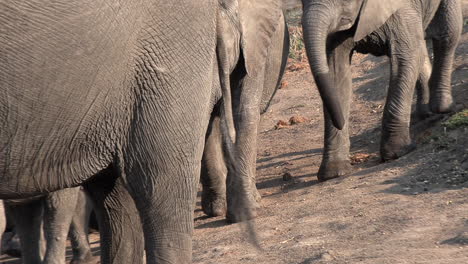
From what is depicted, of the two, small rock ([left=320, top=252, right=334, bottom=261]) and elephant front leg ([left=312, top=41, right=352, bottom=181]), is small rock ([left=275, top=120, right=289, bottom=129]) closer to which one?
elephant front leg ([left=312, top=41, right=352, bottom=181])

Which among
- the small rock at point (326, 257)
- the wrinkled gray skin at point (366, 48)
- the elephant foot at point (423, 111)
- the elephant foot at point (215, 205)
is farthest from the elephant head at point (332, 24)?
the small rock at point (326, 257)

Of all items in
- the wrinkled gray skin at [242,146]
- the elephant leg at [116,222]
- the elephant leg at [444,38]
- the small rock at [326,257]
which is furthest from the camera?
the elephant leg at [444,38]

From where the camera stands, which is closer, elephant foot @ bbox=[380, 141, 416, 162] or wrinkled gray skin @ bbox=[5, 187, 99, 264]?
wrinkled gray skin @ bbox=[5, 187, 99, 264]

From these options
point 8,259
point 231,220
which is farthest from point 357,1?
point 8,259

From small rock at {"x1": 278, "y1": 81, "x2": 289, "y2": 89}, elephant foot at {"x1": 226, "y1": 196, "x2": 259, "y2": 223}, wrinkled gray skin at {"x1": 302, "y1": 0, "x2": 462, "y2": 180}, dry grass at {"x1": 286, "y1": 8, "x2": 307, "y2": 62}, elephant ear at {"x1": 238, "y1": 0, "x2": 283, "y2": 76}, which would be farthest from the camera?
dry grass at {"x1": 286, "y1": 8, "x2": 307, "y2": 62}

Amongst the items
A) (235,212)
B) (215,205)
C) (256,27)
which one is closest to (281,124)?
(215,205)

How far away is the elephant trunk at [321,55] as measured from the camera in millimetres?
8828

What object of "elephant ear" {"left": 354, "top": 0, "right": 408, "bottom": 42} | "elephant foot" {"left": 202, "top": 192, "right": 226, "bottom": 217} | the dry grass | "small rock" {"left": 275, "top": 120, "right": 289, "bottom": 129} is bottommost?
"elephant foot" {"left": 202, "top": 192, "right": 226, "bottom": 217}

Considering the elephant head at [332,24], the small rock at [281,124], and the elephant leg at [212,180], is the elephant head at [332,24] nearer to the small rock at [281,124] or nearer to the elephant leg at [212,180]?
the elephant leg at [212,180]

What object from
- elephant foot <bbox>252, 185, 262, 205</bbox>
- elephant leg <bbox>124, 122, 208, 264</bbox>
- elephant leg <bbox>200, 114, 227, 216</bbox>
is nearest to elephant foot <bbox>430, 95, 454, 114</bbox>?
elephant foot <bbox>252, 185, 262, 205</bbox>

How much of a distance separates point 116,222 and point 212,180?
3.65 meters

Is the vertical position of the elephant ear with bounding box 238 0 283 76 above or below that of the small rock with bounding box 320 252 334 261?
above

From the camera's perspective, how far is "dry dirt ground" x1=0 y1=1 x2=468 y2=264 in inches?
261

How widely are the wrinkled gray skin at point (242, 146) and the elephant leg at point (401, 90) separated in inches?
37.6
